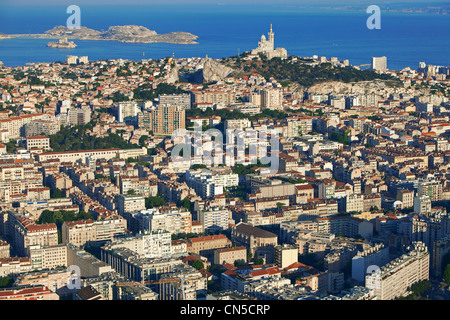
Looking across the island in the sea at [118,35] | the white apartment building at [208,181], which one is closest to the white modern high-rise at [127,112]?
the white apartment building at [208,181]

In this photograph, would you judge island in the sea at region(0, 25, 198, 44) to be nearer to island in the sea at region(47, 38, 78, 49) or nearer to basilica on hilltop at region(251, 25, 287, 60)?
island in the sea at region(47, 38, 78, 49)

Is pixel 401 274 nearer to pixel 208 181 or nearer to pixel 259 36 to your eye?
pixel 208 181

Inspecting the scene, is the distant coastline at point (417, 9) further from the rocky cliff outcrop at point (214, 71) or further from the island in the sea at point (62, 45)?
the rocky cliff outcrop at point (214, 71)

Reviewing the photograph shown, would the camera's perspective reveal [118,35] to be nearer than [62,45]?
No

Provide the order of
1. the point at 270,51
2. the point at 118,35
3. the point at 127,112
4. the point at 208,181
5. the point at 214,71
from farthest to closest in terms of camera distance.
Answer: the point at 118,35, the point at 270,51, the point at 214,71, the point at 127,112, the point at 208,181

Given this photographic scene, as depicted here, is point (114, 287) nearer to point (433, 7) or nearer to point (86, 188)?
point (86, 188)

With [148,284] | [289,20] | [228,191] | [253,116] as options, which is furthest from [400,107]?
[289,20]

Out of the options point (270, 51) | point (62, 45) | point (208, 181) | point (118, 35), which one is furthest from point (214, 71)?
point (118, 35)
